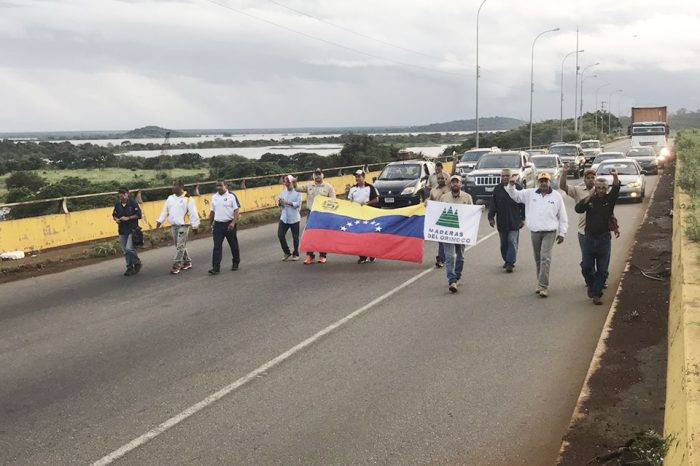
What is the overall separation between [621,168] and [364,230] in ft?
51.6

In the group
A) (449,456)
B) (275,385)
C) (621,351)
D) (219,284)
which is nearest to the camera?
(449,456)

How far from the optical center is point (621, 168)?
25516 mm

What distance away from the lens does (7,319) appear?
32.9 feet

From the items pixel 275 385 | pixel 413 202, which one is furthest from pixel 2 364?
pixel 413 202

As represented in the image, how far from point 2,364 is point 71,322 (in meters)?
1.90

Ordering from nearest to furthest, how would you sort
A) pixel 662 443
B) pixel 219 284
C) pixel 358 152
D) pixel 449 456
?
pixel 662 443
pixel 449 456
pixel 219 284
pixel 358 152

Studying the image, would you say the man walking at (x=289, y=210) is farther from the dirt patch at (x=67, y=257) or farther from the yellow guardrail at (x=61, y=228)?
the dirt patch at (x=67, y=257)

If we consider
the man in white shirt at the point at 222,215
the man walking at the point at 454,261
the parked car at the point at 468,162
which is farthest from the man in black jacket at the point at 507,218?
the parked car at the point at 468,162

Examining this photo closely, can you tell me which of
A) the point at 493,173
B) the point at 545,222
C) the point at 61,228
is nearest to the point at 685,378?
the point at 545,222

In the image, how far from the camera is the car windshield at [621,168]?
2506 centimetres

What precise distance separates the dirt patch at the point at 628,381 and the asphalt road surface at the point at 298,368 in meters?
0.22

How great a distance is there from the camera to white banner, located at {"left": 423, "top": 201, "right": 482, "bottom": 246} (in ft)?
36.6

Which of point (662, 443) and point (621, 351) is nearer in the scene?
point (662, 443)

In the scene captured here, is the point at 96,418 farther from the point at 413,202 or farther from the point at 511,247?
the point at 413,202
